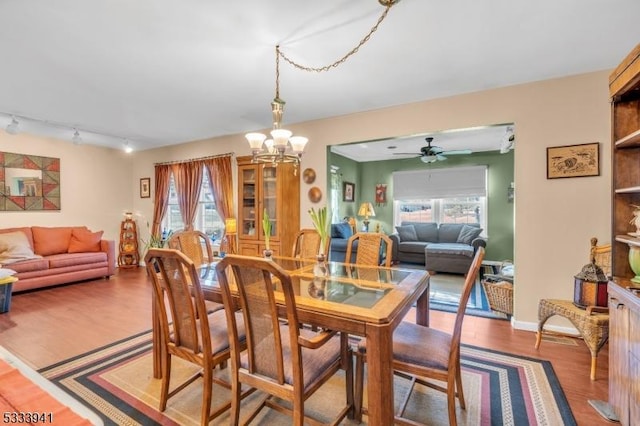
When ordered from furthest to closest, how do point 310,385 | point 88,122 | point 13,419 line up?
point 88,122 < point 310,385 < point 13,419

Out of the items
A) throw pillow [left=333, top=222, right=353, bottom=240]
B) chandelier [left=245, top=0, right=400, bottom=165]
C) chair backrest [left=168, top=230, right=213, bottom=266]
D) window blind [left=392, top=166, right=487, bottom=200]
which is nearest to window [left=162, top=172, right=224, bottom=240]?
throw pillow [left=333, top=222, right=353, bottom=240]

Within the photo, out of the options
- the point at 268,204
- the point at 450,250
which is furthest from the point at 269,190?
the point at 450,250

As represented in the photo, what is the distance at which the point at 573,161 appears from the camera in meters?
2.86

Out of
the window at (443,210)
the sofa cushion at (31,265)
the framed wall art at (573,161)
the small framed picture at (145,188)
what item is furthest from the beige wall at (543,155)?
the sofa cushion at (31,265)

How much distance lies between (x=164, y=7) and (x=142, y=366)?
8.40 feet

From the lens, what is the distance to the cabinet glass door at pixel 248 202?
15.1ft

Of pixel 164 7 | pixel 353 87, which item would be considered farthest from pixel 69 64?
pixel 353 87

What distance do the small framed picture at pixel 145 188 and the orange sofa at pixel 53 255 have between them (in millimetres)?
1188

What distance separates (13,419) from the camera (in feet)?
2.46

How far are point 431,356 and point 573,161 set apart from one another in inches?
101

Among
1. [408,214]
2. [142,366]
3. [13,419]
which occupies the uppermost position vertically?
[408,214]

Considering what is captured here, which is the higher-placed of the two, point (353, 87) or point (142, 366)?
point (353, 87)

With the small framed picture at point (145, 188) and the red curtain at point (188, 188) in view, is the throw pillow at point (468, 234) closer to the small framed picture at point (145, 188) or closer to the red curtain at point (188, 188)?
the red curtain at point (188, 188)

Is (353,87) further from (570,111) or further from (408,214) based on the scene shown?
(408,214)
